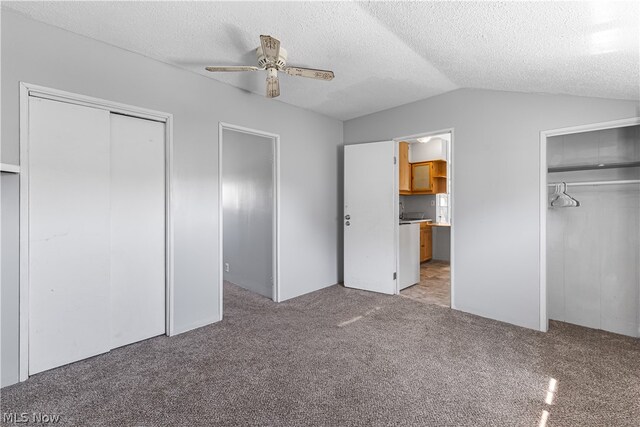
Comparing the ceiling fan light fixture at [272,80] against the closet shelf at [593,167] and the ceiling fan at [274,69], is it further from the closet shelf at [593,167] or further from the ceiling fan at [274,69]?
the closet shelf at [593,167]

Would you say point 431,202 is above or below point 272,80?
below

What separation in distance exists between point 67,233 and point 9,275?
1.34ft

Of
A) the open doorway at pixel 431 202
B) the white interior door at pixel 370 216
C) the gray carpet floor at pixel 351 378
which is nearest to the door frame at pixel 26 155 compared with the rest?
the gray carpet floor at pixel 351 378

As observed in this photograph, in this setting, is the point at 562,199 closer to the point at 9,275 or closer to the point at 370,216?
the point at 370,216

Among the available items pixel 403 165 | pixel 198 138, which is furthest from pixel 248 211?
pixel 403 165

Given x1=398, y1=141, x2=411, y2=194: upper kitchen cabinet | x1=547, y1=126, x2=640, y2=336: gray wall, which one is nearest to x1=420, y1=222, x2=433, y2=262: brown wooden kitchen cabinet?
x1=398, y1=141, x2=411, y2=194: upper kitchen cabinet

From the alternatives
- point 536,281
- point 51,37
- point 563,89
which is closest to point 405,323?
point 536,281

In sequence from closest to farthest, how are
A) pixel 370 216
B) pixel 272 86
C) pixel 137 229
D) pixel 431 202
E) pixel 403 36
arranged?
pixel 403 36
pixel 272 86
pixel 137 229
pixel 370 216
pixel 431 202

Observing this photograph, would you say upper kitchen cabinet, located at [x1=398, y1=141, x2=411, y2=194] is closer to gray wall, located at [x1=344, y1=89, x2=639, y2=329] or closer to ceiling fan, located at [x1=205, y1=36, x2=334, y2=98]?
gray wall, located at [x1=344, y1=89, x2=639, y2=329]

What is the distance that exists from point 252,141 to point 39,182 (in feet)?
8.10

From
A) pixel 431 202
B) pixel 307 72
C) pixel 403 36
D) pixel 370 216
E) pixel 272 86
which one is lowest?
pixel 370 216

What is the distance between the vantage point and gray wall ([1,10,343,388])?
2.18m

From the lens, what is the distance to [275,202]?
390 cm

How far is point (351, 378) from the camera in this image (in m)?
2.20
